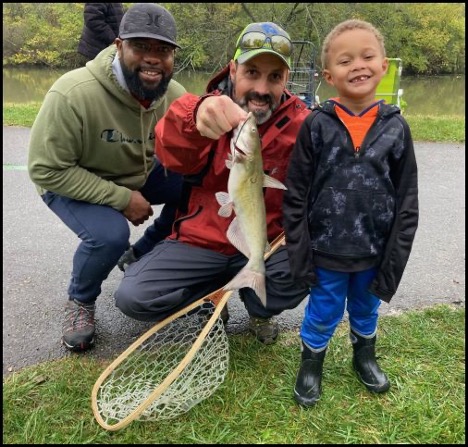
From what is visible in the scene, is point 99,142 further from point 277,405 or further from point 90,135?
→ point 277,405

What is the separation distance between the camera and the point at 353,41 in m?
2.31

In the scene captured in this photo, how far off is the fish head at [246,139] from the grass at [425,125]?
26.8 feet

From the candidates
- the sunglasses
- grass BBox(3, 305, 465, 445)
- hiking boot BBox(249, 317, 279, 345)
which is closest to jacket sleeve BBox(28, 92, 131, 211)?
grass BBox(3, 305, 465, 445)

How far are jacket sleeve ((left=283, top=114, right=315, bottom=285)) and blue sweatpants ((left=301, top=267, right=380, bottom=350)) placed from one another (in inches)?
4.7

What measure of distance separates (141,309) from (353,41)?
193 centimetres

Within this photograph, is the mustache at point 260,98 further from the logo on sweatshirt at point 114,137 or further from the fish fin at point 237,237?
the logo on sweatshirt at point 114,137

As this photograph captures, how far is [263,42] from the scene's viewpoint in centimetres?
270

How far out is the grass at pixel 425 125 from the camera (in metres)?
9.54

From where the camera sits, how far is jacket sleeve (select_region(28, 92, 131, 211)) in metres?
2.99

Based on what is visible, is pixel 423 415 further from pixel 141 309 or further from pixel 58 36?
pixel 58 36

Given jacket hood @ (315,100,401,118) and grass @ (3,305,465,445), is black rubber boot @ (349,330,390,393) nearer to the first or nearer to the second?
grass @ (3,305,465,445)

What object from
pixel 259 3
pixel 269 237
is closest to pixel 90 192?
pixel 269 237

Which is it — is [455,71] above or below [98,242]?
below

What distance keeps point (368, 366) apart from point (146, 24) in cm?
259
